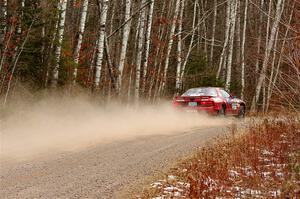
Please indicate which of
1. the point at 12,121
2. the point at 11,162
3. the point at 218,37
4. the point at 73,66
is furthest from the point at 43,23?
the point at 218,37

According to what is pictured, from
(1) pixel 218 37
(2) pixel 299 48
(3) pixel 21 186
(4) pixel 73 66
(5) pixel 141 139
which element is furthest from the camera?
(1) pixel 218 37

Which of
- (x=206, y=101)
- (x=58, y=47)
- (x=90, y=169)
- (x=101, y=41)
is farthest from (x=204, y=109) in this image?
(x=90, y=169)

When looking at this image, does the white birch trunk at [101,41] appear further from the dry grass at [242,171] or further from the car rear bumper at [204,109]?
the dry grass at [242,171]

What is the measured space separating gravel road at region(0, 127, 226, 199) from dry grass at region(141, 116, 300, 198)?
563 millimetres

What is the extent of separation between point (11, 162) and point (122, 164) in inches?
77.2

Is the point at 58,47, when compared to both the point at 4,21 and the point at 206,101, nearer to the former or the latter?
the point at 4,21

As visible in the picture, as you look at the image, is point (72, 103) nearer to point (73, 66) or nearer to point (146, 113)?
point (73, 66)

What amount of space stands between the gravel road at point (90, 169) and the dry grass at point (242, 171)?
0.56 meters

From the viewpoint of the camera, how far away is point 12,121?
1264 cm

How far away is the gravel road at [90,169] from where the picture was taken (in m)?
6.26

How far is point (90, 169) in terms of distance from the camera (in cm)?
759

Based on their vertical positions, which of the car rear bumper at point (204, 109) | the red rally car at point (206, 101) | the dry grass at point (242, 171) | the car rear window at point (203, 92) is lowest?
the dry grass at point (242, 171)

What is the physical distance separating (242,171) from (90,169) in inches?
98.1

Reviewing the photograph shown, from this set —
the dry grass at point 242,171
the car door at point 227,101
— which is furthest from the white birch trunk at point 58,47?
the dry grass at point 242,171
